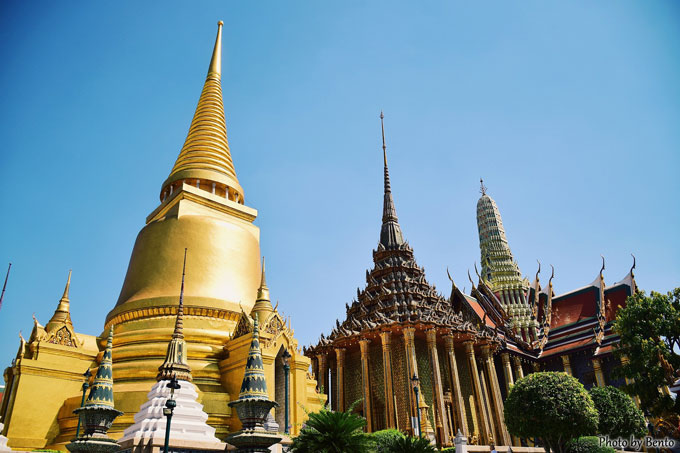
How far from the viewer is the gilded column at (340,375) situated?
89.4 ft

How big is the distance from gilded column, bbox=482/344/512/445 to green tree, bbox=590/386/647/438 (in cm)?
1016

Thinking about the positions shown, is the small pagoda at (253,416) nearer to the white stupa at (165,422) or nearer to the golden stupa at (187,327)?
the white stupa at (165,422)

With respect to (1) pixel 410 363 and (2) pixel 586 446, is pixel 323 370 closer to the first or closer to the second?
(1) pixel 410 363

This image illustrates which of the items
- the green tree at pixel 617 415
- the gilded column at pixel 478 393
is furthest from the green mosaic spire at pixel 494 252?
the green tree at pixel 617 415

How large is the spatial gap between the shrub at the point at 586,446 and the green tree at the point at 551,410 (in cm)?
48

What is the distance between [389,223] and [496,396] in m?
12.1

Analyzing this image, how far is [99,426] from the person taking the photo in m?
8.32

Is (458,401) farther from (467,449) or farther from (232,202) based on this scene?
(232,202)

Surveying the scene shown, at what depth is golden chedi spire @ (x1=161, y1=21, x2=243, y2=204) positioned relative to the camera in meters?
23.6

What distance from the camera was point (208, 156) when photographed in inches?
970

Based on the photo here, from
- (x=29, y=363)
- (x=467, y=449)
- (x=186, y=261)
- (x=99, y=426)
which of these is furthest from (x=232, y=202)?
(x=99, y=426)

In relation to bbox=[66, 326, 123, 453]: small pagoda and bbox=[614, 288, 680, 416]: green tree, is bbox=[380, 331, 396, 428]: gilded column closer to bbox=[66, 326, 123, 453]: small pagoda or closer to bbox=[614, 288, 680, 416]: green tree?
bbox=[614, 288, 680, 416]: green tree

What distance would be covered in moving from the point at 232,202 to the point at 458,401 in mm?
14892

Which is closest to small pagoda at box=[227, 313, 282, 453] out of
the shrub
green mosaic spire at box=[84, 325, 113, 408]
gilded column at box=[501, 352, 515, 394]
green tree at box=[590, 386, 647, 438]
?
green mosaic spire at box=[84, 325, 113, 408]
